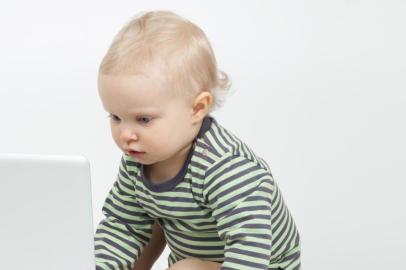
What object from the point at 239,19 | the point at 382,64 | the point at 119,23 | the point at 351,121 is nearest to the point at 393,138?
the point at 351,121

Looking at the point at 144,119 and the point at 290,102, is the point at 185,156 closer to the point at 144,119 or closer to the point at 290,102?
the point at 144,119

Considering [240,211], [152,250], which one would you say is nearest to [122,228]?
[152,250]

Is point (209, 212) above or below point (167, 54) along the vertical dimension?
below

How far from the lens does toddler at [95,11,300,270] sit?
142 cm

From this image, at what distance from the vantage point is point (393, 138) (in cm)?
243

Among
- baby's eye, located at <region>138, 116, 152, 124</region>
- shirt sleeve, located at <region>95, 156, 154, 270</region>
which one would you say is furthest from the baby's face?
shirt sleeve, located at <region>95, 156, 154, 270</region>

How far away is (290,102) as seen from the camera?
2.69m

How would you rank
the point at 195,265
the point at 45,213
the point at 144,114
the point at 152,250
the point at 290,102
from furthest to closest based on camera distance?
the point at 290,102
the point at 152,250
the point at 195,265
the point at 144,114
the point at 45,213

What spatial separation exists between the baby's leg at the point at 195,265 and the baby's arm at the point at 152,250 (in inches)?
5.2

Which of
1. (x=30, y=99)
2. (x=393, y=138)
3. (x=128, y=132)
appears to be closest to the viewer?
(x=128, y=132)

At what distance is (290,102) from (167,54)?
Result: 1.28 meters

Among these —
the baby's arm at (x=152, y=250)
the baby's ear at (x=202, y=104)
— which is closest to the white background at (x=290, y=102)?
the baby's arm at (x=152, y=250)

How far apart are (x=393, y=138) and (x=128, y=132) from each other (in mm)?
1139

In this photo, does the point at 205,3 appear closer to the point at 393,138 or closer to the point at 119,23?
the point at 119,23
